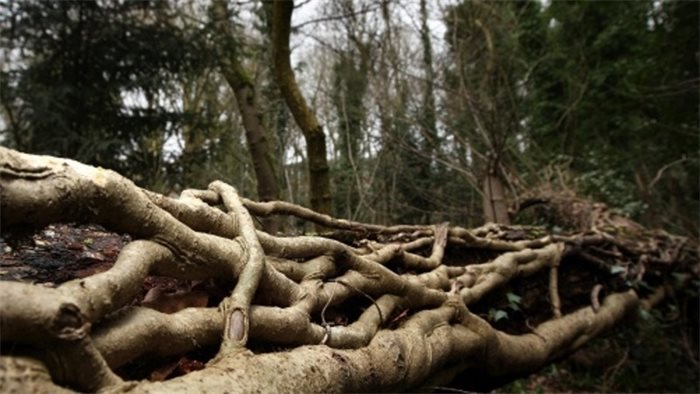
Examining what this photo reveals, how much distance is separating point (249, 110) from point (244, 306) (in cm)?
728

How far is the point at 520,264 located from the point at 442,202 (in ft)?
23.6

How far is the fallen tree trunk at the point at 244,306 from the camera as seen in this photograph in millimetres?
1059

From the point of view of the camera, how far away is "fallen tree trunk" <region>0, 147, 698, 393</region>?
1.06 metres

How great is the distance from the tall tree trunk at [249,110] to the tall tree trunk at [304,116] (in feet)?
7.21

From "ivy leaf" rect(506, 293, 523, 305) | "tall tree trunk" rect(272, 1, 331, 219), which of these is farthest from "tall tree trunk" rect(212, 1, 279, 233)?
"ivy leaf" rect(506, 293, 523, 305)

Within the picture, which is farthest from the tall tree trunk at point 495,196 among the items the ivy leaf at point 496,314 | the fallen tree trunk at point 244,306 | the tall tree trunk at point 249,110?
the ivy leaf at point 496,314

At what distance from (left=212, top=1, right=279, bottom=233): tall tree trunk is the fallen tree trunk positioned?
4.68m

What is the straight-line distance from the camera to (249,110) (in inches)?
335

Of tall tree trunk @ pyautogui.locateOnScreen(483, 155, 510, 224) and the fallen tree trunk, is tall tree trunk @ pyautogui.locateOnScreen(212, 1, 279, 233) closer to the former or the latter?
tall tree trunk @ pyautogui.locateOnScreen(483, 155, 510, 224)

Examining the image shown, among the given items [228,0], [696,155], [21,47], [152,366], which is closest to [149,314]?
[152,366]

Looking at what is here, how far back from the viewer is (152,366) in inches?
54.9

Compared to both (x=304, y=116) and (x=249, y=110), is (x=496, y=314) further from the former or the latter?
(x=249, y=110)

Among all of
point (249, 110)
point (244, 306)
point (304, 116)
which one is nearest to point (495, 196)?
point (304, 116)

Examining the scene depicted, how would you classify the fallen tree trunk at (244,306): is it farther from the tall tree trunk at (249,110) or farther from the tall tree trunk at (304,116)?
the tall tree trunk at (249,110)
